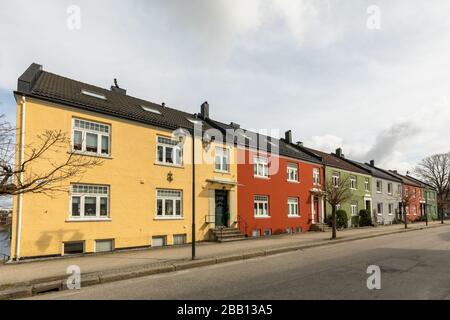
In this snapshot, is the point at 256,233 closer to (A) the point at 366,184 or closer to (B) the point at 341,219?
(B) the point at 341,219

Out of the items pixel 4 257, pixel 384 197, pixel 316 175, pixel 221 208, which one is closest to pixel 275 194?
pixel 221 208

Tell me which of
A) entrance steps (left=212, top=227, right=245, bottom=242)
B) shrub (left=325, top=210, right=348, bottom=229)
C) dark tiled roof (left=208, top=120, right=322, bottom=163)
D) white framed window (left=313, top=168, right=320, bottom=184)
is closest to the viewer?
entrance steps (left=212, top=227, right=245, bottom=242)

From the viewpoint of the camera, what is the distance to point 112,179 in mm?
16203

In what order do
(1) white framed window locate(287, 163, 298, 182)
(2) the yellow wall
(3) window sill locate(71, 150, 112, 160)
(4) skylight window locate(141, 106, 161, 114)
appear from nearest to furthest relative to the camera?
(2) the yellow wall
(3) window sill locate(71, 150, 112, 160)
(4) skylight window locate(141, 106, 161, 114)
(1) white framed window locate(287, 163, 298, 182)

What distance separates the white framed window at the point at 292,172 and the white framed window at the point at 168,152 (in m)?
10.6

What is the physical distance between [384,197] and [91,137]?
3717 centimetres

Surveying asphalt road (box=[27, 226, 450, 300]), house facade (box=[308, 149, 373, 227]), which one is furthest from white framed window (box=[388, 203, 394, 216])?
asphalt road (box=[27, 226, 450, 300])

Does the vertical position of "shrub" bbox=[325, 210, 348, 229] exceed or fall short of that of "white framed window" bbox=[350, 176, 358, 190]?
it falls short

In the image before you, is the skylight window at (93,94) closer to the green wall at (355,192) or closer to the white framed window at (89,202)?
the white framed window at (89,202)

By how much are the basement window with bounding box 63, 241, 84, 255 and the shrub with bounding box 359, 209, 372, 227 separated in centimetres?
2815

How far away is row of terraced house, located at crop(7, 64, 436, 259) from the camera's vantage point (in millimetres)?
14070

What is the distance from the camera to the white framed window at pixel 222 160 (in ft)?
71.3

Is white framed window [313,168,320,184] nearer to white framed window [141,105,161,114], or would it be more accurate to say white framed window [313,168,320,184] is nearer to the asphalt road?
white framed window [141,105,161,114]

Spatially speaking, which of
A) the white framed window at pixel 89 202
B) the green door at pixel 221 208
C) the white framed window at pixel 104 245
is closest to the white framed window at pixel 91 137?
the white framed window at pixel 89 202
